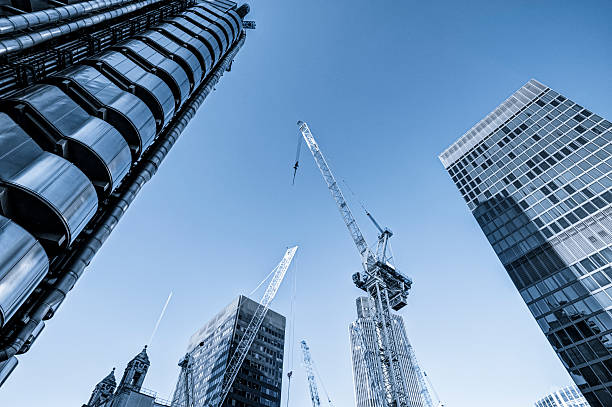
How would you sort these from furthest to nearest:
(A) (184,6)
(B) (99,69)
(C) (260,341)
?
(C) (260,341) → (A) (184,6) → (B) (99,69)

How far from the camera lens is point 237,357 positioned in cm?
9512

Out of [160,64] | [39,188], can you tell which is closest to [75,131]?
[39,188]

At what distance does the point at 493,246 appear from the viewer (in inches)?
2781

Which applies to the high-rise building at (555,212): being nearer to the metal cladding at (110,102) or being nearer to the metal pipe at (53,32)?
the metal cladding at (110,102)

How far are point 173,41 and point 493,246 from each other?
244 feet

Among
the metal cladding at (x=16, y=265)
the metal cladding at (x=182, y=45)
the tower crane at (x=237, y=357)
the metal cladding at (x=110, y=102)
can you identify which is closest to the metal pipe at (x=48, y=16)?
the metal cladding at (x=110, y=102)

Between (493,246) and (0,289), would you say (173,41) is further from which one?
(493,246)

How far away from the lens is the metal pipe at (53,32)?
14.7 meters

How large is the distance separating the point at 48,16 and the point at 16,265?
587 inches

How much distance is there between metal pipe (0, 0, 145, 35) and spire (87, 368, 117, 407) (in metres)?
61.9

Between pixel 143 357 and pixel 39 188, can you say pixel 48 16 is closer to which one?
pixel 39 188

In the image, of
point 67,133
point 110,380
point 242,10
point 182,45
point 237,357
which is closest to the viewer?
point 67,133

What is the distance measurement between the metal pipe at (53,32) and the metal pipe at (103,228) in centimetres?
845

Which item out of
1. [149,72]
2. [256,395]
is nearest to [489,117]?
[149,72]
